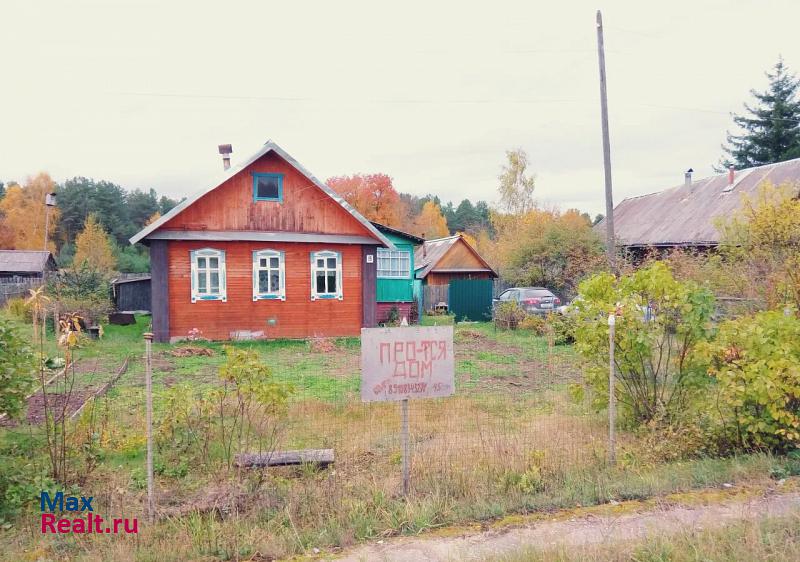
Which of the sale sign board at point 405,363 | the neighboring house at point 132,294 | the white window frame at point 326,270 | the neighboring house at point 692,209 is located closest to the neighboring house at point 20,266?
the neighboring house at point 132,294

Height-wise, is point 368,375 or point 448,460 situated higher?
point 368,375

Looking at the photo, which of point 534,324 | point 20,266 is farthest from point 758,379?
point 20,266

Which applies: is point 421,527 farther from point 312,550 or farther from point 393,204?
point 393,204

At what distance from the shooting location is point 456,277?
29.3 metres

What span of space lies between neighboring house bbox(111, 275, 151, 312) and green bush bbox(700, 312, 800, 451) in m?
24.6

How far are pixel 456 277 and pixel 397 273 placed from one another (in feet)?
24.1

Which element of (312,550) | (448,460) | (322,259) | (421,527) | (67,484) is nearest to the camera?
(312,550)

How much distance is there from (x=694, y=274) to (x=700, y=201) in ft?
61.5

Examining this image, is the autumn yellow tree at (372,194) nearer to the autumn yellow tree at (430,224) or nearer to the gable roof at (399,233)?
the autumn yellow tree at (430,224)

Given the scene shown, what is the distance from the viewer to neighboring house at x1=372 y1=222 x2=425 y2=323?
22094 millimetres

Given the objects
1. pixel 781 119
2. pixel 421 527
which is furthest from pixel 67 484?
pixel 781 119

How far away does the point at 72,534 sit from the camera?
4.27 meters

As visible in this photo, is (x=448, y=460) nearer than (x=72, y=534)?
No

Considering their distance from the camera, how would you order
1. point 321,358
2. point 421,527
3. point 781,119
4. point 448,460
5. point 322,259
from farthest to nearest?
point 781,119 → point 322,259 → point 321,358 → point 448,460 → point 421,527
